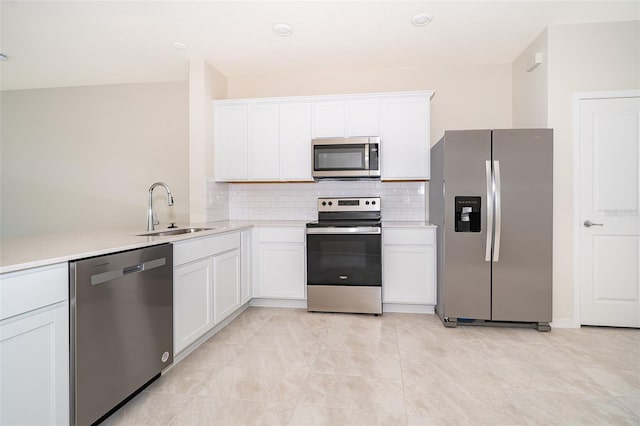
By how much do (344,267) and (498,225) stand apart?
1.42 m

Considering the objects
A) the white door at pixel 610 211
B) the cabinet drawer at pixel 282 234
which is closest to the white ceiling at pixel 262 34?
the white door at pixel 610 211

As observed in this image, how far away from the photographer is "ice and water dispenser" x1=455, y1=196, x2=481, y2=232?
2826 mm

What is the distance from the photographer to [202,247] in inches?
95.3

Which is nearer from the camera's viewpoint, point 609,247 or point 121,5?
point 121,5

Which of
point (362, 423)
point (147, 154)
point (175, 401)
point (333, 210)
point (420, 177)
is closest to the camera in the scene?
point (362, 423)

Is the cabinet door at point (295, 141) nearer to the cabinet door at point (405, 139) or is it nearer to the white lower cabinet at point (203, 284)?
the cabinet door at point (405, 139)

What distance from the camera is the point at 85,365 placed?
142 cm

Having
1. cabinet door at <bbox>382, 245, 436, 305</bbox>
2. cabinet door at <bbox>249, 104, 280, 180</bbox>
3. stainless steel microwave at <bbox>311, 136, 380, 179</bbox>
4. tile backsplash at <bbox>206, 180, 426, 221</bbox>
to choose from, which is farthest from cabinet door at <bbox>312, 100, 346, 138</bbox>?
cabinet door at <bbox>382, 245, 436, 305</bbox>

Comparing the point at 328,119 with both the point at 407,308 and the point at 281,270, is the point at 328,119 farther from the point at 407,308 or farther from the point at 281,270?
the point at 407,308

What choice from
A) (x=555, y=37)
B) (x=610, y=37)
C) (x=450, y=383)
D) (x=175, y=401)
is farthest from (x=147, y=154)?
(x=610, y=37)

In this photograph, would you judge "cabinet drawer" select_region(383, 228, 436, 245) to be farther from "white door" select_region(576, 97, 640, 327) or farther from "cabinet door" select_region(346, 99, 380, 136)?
"white door" select_region(576, 97, 640, 327)

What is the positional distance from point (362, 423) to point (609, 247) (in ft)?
8.97

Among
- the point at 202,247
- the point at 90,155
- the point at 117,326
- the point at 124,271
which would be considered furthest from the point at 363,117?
the point at 90,155

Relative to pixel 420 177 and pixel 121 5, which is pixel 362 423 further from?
pixel 121 5
